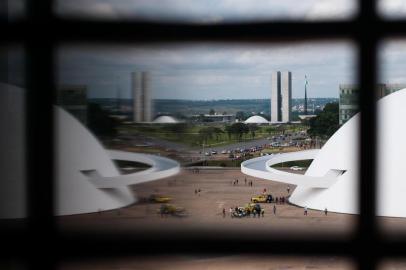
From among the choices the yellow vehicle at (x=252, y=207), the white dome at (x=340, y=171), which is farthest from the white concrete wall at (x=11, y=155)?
the white dome at (x=340, y=171)

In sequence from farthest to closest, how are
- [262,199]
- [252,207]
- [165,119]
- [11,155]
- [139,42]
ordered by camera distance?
1. [262,199]
2. [252,207]
3. [165,119]
4. [11,155]
5. [139,42]

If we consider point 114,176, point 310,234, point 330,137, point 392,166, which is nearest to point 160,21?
point 310,234

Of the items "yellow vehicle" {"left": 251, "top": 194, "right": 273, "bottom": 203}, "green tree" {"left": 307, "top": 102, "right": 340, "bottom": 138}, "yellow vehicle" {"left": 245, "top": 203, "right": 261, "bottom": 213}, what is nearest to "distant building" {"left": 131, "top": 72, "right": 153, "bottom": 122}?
"yellow vehicle" {"left": 245, "top": 203, "right": 261, "bottom": 213}

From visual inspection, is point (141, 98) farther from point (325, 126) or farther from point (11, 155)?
point (325, 126)

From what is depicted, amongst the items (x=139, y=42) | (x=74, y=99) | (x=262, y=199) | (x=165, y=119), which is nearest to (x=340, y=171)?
(x=262, y=199)

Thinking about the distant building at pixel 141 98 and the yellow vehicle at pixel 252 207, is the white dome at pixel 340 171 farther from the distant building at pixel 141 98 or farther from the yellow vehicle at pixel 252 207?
the distant building at pixel 141 98
